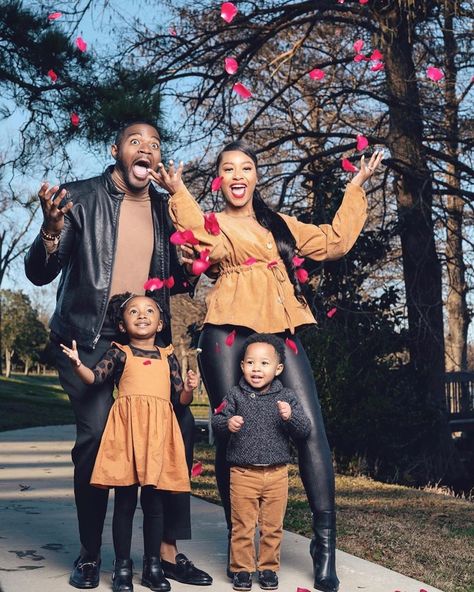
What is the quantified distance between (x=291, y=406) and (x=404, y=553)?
1.56 meters

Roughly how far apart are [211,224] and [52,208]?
71cm

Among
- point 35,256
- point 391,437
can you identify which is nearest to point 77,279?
point 35,256

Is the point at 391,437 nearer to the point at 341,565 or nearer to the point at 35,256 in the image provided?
the point at 341,565

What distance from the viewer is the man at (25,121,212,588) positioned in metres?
4.07

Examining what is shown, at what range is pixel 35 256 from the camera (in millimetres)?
4109

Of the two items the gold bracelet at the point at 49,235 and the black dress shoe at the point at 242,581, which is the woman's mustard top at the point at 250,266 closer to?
the gold bracelet at the point at 49,235

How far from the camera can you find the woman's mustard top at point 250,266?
421cm

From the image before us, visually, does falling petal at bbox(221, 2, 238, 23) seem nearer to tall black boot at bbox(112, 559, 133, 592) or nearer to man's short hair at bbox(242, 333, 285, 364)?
man's short hair at bbox(242, 333, 285, 364)

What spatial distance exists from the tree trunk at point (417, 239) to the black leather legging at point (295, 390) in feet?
24.5

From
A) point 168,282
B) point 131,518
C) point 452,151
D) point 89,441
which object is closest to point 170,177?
point 168,282

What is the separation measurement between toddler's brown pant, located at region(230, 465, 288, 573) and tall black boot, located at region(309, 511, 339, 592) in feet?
0.53

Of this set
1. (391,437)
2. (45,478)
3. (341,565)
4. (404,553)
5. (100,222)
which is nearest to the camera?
(100,222)

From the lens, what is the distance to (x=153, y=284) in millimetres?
4230

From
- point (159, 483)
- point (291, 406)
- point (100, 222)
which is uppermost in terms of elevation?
point (100, 222)
